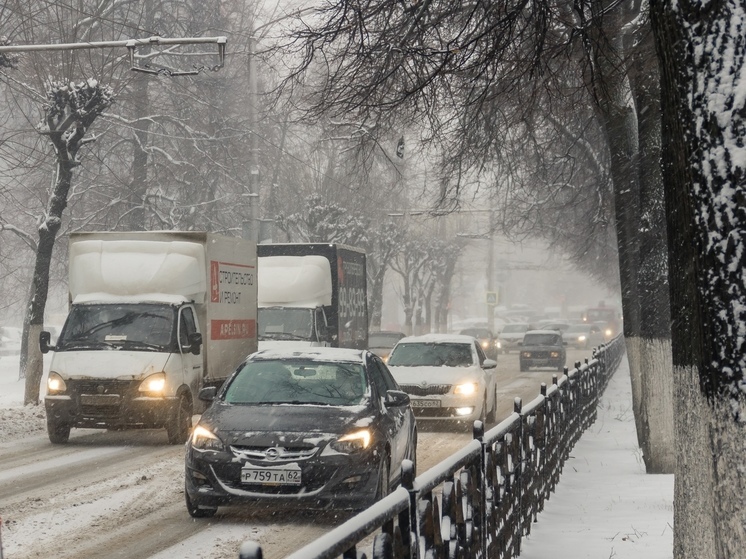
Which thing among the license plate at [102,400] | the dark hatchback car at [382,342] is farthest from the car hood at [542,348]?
the license plate at [102,400]

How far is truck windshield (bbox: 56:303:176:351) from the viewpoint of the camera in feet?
54.6

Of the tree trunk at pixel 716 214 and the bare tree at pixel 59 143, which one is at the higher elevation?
the bare tree at pixel 59 143

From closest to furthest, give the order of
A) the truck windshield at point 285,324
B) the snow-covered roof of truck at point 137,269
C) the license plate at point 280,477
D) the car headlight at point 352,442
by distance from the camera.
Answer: the license plate at point 280,477
the car headlight at point 352,442
the snow-covered roof of truck at point 137,269
the truck windshield at point 285,324

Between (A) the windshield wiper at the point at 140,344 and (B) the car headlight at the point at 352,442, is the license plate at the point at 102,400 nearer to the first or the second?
(A) the windshield wiper at the point at 140,344

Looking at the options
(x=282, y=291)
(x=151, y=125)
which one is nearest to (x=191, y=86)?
(x=151, y=125)

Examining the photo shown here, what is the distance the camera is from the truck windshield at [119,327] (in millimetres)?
16641

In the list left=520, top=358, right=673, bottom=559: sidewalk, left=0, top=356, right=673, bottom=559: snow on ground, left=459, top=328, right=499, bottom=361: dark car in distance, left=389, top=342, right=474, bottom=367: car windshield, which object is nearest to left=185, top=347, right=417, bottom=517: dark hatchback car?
left=0, top=356, right=673, bottom=559: snow on ground

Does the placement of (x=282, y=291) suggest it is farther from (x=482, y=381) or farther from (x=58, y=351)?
(x=58, y=351)

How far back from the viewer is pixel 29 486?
12125 mm

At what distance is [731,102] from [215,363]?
14795 millimetres

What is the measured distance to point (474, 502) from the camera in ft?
19.8

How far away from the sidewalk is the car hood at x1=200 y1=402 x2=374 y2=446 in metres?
1.88

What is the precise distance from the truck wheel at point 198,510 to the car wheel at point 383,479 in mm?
1474

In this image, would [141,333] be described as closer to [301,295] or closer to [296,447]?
[301,295]
